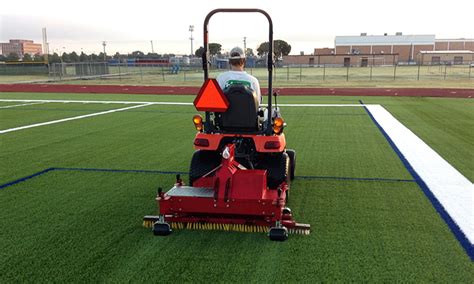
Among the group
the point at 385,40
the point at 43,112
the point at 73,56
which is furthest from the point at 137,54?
the point at 43,112

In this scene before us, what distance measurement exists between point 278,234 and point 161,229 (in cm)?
→ 102

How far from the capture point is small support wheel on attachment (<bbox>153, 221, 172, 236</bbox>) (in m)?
3.71

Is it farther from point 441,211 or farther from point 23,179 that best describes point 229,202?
point 23,179

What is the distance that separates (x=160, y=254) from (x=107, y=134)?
19.7 feet

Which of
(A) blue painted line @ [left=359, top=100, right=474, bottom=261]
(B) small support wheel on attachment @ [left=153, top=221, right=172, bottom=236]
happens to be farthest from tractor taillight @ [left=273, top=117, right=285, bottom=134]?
(A) blue painted line @ [left=359, top=100, right=474, bottom=261]

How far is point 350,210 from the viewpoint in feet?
14.3

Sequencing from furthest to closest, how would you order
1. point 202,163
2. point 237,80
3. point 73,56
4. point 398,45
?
1. point 398,45
2. point 73,56
3. point 202,163
4. point 237,80

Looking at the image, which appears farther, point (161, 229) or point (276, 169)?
point (276, 169)

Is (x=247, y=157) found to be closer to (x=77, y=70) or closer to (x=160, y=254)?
(x=160, y=254)

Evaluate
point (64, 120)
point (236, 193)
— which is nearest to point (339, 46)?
point (64, 120)

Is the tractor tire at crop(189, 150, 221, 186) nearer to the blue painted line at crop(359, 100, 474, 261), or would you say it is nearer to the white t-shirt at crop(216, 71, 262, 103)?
the white t-shirt at crop(216, 71, 262, 103)

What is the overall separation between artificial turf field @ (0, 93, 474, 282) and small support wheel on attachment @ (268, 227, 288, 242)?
0.06 meters

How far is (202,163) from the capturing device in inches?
175

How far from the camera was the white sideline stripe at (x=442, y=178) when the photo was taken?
13.9 ft
